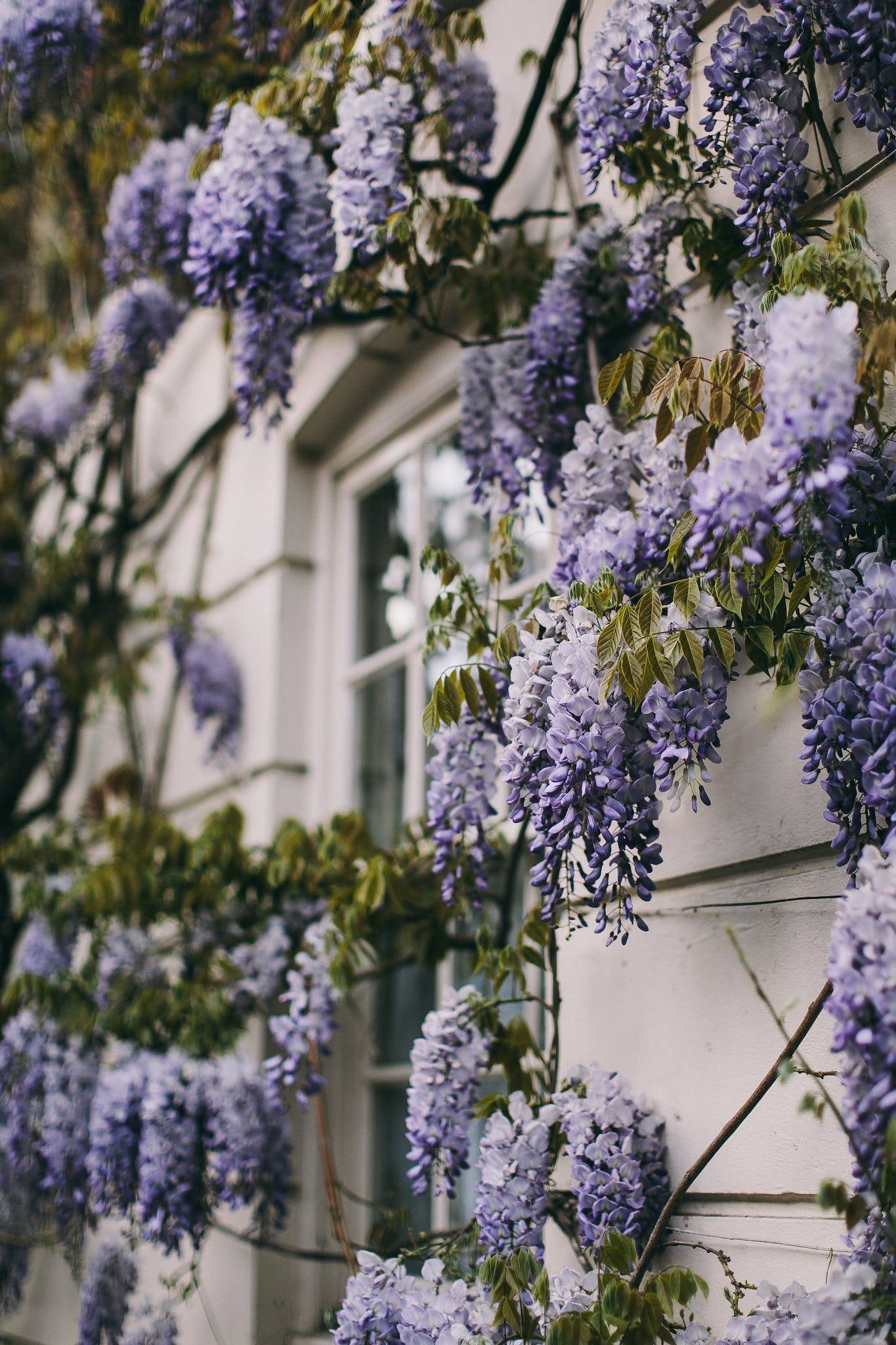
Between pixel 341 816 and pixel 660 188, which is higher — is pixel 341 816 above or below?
below

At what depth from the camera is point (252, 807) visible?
3287mm

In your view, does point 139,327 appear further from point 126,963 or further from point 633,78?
point 633,78

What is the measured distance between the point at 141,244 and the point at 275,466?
70 cm

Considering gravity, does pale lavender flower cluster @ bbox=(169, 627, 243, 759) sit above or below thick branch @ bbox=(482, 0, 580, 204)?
below

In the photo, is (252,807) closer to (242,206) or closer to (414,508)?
(414,508)

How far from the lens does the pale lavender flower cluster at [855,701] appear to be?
1.36m

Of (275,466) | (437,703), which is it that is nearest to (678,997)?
(437,703)

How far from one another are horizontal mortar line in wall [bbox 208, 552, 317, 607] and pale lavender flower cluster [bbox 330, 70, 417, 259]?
131cm

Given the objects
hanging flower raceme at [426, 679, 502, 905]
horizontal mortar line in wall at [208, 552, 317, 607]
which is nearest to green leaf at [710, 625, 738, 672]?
hanging flower raceme at [426, 679, 502, 905]

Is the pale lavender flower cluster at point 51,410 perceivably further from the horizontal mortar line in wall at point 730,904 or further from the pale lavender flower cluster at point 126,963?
the horizontal mortar line in wall at point 730,904

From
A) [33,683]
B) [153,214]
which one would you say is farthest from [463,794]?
[33,683]

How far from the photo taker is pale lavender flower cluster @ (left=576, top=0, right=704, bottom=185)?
1.81 m

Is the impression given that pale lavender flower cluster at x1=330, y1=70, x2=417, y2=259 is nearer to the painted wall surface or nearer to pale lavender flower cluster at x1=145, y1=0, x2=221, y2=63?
the painted wall surface

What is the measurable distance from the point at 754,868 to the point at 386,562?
1720 mm
